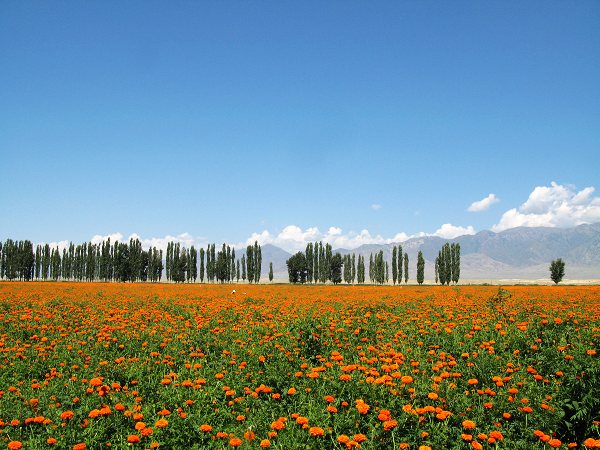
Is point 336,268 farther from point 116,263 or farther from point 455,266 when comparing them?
point 116,263

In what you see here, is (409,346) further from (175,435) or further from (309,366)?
(175,435)

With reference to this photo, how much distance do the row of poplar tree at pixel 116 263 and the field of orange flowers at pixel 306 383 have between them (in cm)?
9092

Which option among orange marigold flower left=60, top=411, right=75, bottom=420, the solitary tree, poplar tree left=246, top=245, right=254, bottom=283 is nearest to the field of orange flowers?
orange marigold flower left=60, top=411, right=75, bottom=420

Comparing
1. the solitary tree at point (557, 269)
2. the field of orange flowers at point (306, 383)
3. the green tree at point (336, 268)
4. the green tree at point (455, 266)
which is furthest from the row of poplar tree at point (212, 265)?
the field of orange flowers at point (306, 383)

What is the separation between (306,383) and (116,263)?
99298 mm

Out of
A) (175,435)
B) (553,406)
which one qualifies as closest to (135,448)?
(175,435)

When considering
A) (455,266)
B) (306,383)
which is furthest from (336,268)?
(306,383)

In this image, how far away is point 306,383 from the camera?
6.55 m

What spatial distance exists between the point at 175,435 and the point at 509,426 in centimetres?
437

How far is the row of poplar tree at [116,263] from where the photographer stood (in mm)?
96250

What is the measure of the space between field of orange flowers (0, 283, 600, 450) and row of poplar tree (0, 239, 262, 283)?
90.9 m

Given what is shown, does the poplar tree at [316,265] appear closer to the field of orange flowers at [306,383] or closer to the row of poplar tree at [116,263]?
the row of poplar tree at [116,263]

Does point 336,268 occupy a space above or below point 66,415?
below

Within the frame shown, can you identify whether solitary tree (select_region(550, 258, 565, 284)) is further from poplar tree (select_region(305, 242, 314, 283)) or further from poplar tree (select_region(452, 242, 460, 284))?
poplar tree (select_region(305, 242, 314, 283))
